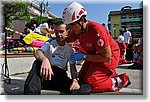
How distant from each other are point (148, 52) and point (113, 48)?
23 centimetres

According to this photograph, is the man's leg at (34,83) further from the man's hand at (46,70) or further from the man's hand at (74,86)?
the man's hand at (74,86)

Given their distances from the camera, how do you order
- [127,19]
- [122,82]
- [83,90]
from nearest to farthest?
[83,90]
[122,82]
[127,19]

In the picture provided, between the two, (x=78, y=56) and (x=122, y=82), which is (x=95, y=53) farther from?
(x=122, y=82)

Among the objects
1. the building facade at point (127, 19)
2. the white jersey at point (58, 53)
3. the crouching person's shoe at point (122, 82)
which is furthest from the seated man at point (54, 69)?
the building facade at point (127, 19)

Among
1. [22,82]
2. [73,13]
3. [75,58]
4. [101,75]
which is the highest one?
[73,13]

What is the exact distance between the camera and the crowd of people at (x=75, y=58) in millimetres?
1482

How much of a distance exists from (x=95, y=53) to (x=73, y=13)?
0.96 ft

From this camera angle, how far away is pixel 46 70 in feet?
4.76

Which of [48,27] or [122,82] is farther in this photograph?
[48,27]

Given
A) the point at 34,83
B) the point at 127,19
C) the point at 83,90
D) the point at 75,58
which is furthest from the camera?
the point at 127,19

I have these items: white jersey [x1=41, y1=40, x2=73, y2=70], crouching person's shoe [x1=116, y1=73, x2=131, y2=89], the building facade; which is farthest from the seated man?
the building facade

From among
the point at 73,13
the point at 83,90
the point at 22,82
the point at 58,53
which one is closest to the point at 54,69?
the point at 58,53

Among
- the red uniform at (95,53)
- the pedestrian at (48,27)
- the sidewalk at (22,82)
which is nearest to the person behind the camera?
the red uniform at (95,53)

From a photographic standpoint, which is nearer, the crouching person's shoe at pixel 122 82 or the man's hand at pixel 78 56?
the man's hand at pixel 78 56
